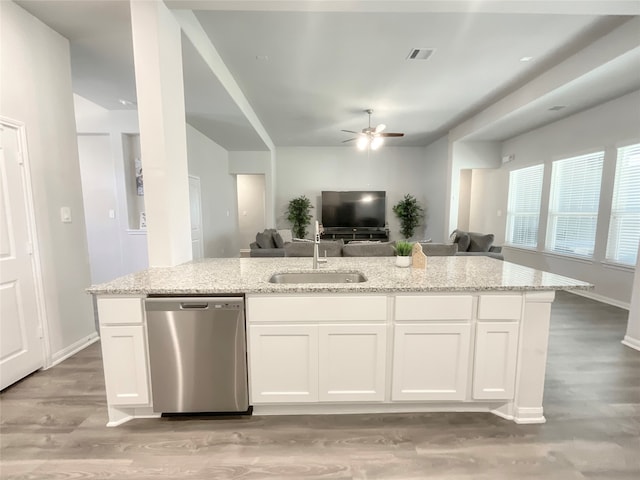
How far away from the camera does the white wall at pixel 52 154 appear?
213 centimetres

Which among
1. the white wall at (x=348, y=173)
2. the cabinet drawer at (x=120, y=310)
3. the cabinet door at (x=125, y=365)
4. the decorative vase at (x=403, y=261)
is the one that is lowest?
the cabinet door at (x=125, y=365)

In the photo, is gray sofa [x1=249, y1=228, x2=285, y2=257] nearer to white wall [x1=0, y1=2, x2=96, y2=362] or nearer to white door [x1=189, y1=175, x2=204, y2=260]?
white door [x1=189, y1=175, x2=204, y2=260]

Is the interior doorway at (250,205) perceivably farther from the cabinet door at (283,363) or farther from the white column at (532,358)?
the white column at (532,358)

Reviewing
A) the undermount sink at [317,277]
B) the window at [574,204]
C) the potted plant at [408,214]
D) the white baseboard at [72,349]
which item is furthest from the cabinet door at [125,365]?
the potted plant at [408,214]

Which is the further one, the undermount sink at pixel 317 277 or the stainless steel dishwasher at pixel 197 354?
the undermount sink at pixel 317 277

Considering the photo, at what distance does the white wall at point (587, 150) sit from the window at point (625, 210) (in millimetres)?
74

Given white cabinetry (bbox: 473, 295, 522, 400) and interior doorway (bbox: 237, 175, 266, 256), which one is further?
interior doorway (bbox: 237, 175, 266, 256)

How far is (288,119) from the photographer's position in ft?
17.8

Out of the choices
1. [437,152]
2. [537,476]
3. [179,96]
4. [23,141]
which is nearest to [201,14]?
[179,96]

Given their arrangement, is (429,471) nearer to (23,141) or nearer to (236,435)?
(236,435)

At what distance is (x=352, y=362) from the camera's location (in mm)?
1741

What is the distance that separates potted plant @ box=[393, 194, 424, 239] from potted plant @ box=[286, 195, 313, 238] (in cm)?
249

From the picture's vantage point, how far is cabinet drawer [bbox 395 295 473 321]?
1665mm

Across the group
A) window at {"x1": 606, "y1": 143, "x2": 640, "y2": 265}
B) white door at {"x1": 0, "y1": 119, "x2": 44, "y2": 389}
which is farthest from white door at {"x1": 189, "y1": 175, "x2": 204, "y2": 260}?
window at {"x1": 606, "y1": 143, "x2": 640, "y2": 265}
